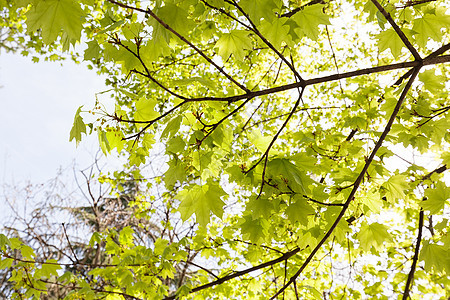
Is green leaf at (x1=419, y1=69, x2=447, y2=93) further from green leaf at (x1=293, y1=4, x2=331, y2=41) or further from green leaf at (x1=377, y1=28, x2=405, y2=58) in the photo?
green leaf at (x1=293, y1=4, x2=331, y2=41)

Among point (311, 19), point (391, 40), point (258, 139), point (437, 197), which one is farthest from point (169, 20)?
point (437, 197)

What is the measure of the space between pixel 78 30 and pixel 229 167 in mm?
1009

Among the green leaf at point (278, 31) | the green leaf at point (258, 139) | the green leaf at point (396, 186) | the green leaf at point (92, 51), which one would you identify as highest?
the green leaf at point (278, 31)

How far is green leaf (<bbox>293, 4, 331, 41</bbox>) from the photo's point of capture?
161 cm

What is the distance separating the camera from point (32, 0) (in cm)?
108

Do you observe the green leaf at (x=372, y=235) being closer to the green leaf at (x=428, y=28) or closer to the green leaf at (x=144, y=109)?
the green leaf at (x=428, y=28)

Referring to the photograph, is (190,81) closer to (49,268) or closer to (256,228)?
(256,228)

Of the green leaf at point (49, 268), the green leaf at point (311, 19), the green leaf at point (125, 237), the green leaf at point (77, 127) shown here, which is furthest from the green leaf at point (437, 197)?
the green leaf at point (49, 268)

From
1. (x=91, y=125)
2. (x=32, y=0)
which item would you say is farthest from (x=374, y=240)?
(x=32, y=0)

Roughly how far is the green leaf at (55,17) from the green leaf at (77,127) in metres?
0.37

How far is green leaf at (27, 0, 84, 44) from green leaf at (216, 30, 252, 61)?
1031 millimetres

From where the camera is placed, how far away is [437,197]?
2207 mm

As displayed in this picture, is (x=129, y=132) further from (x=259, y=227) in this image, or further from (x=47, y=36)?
(x=47, y=36)

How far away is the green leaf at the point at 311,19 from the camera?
161 centimetres
